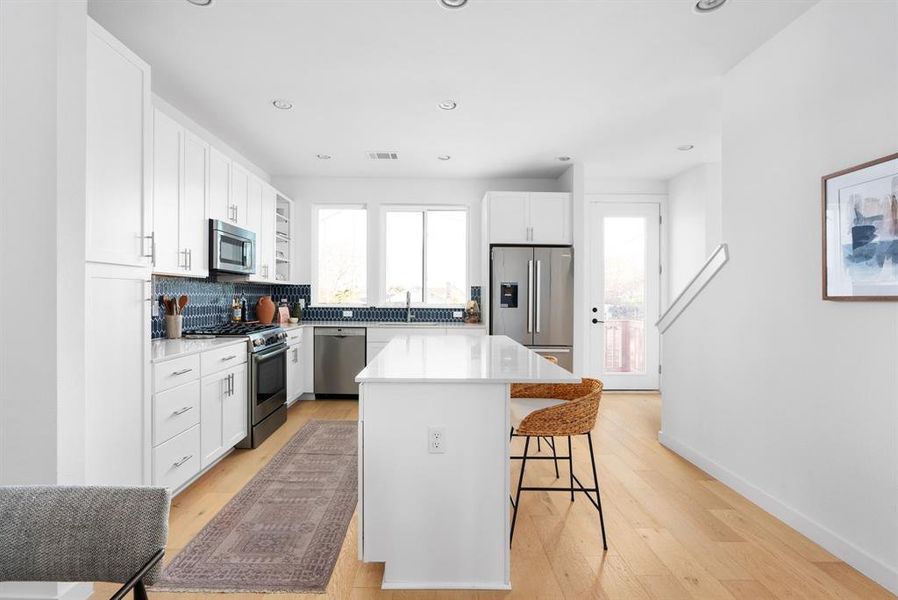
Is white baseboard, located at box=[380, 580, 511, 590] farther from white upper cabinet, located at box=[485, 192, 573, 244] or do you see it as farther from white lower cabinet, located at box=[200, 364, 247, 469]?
white upper cabinet, located at box=[485, 192, 573, 244]

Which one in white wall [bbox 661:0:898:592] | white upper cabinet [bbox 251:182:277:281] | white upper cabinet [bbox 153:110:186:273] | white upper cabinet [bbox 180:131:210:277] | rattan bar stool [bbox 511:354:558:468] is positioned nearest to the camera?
white wall [bbox 661:0:898:592]

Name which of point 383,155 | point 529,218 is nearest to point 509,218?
point 529,218

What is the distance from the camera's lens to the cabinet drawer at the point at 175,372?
2.49m

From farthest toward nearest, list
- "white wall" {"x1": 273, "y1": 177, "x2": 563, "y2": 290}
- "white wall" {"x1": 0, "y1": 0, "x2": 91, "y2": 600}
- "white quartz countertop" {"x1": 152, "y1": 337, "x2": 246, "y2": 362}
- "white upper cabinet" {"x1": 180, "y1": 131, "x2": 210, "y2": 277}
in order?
1. "white wall" {"x1": 273, "y1": 177, "x2": 563, "y2": 290}
2. "white upper cabinet" {"x1": 180, "y1": 131, "x2": 210, "y2": 277}
3. "white quartz countertop" {"x1": 152, "y1": 337, "x2": 246, "y2": 362}
4. "white wall" {"x1": 0, "y1": 0, "x2": 91, "y2": 600}

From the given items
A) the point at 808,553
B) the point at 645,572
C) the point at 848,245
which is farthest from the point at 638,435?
the point at 848,245

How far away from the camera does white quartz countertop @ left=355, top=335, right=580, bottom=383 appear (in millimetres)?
1844

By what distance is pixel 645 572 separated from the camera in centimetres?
199

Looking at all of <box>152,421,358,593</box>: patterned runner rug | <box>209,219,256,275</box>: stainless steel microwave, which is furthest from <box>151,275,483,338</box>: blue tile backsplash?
<box>152,421,358,593</box>: patterned runner rug

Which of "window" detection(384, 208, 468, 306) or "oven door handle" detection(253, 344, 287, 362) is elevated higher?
"window" detection(384, 208, 468, 306)

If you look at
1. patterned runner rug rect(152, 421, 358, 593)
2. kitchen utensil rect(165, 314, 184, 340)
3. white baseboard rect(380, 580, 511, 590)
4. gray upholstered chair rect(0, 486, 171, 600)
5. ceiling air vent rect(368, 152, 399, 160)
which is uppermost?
ceiling air vent rect(368, 152, 399, 160)

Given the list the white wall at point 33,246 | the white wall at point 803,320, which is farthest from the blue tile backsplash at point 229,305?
the white wall at point 803,320

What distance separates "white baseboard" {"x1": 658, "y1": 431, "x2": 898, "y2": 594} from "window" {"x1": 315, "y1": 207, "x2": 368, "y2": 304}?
4.04 meters

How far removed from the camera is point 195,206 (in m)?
3.30

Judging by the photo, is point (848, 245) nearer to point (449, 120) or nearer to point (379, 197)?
point (449, 120)
